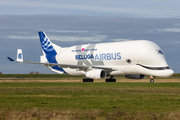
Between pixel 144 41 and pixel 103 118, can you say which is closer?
pixel 103 118

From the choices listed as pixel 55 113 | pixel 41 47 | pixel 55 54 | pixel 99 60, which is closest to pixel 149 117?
pixel 55 113

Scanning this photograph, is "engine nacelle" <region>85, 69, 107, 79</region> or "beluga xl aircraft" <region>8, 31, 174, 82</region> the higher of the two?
"beluga xl aircraft" <region>8, 31, 174, 82</region>

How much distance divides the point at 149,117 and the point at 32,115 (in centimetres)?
438

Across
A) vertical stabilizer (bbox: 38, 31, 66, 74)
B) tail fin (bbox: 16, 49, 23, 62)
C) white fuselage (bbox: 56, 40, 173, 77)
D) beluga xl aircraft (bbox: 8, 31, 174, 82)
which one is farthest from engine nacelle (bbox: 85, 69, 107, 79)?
tail fin (bbox: 16, 49, 23, 62)

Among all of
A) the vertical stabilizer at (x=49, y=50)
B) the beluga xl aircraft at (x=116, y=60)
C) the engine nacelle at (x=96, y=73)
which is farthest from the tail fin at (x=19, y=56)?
the engine nacelle at (x=96, y=73)

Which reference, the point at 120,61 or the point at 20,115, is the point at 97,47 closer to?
the point at 120,61

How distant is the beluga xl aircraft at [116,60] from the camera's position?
42.0 m

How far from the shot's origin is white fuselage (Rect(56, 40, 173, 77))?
4184cm

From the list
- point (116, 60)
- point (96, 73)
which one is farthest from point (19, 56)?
point (116, 60)

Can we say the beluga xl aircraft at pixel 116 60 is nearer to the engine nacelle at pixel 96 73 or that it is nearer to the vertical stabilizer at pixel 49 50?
the engine nacelle at pixel 96 73

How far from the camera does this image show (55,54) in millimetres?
56625

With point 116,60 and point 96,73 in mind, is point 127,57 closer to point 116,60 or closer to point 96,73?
point 116,60

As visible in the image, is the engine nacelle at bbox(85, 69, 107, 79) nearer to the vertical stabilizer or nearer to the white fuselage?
the white fuselage

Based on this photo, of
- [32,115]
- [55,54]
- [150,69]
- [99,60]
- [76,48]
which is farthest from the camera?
[55,54]
